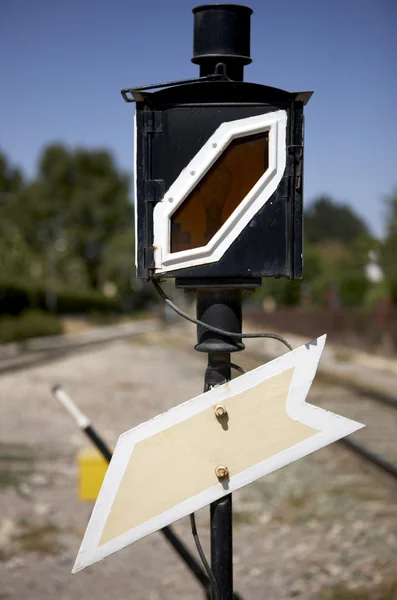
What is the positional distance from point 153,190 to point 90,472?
14.3 ft

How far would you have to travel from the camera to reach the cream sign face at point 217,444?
1699mm

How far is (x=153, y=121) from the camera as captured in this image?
1.86 meters

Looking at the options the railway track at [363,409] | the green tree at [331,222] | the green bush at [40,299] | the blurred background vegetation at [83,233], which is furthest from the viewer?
the green tree at [331,222]

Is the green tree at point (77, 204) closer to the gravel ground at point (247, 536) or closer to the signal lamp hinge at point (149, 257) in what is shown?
the gravel ground at point (247, 536)

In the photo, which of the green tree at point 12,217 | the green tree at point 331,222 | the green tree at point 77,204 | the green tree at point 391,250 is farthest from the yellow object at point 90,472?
the green tree at point 331,222

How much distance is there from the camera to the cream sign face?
5.57 ft

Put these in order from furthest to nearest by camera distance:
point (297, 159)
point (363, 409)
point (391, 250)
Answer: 1. point (391, 250)
2. point (363, 409)
3. point (297, 159)

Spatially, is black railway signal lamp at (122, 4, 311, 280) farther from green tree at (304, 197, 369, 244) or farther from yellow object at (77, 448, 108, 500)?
green tree at (304, 197, 369, 244)

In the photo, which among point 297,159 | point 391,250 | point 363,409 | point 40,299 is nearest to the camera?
point 297,159

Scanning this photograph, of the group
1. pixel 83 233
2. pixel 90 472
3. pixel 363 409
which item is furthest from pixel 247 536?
pixel 83 233

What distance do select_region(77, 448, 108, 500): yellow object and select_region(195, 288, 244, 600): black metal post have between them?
12.9 feet

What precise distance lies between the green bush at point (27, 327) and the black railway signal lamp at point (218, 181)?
109ft

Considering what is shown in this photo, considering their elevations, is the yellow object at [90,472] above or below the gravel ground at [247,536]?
above

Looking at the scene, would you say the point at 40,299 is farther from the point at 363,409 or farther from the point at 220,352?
the point at 220,352
